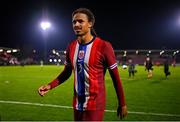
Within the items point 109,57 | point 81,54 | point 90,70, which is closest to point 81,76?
point 90,70

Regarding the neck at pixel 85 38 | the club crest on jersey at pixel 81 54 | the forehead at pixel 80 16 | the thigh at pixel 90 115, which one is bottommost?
the thigh at pixel 90 115

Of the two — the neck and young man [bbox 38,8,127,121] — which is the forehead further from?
the neck

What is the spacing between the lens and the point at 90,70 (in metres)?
4.61

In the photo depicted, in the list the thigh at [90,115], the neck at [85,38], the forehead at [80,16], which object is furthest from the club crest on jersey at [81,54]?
the thigh at [90,115]

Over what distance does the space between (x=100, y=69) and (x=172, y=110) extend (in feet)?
26.0

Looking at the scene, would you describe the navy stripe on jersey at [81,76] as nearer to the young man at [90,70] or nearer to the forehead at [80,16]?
the young man at [90,70]

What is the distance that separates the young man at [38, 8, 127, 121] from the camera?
4.60m

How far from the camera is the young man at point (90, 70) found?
460cm

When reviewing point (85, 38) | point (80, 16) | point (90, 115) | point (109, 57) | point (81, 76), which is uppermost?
point (80, 16)

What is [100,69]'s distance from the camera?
4.69 meters

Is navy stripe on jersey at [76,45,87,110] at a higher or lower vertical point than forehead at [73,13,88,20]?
lower

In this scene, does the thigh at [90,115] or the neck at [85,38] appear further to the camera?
the neck at [85,38]

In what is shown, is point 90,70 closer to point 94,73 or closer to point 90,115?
point 94,73

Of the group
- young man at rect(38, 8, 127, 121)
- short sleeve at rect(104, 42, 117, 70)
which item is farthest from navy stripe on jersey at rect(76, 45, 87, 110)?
short sleeve at rect(104, 42, 117, 70)
